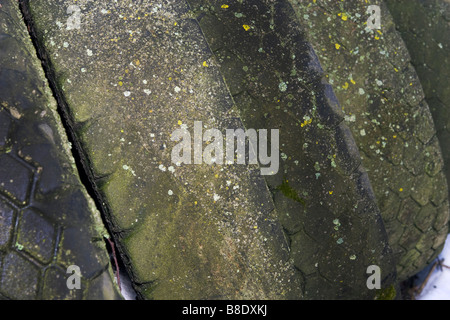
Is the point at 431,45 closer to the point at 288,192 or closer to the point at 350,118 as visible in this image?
the point at 350,118

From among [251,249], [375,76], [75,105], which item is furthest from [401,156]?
[75,105]

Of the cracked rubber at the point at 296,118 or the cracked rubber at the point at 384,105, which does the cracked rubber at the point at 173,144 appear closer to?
the cracked rubber at the point at 296,118

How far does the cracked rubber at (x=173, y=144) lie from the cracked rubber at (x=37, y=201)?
0.22 ft

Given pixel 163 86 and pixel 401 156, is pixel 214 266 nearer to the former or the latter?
pixel 163 86

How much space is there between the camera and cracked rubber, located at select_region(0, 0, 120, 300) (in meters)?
1.17

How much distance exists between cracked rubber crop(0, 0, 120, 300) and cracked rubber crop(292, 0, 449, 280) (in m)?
0.85

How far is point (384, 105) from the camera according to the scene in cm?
165

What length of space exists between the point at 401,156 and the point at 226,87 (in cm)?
72

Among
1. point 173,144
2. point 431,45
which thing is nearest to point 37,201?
point 173,144

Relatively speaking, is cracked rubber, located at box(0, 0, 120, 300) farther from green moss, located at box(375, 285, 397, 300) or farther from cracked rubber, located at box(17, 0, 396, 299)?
green moss, located at box(375, 285, 397, 300)

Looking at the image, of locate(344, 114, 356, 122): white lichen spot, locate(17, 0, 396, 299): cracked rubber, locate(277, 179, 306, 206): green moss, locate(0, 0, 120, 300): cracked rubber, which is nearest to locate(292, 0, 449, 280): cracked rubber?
locate(344, 114, 356, 122): white lichen spot

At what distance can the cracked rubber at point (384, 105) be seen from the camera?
1.58 metres

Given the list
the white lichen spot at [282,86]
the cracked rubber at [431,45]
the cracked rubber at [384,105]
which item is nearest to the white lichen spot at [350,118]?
the cracked rubber at [384,105]

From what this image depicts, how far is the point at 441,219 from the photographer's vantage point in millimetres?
1967
